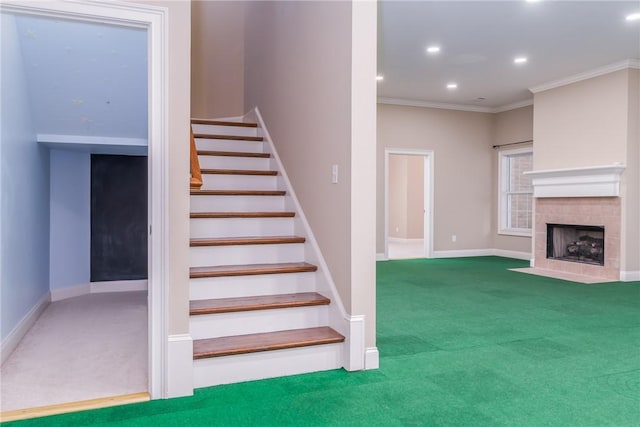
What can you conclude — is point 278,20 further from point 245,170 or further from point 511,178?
point 511,178

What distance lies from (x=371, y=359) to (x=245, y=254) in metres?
1.20

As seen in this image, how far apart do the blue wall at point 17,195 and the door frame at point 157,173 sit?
122 centimetres

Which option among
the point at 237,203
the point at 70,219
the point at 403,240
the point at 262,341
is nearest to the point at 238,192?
the point at 237,203

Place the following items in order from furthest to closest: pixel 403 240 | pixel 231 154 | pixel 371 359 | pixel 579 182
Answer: pixel 403 240 < pixel 579 182 < pixel 231 154 < pixel 371 359

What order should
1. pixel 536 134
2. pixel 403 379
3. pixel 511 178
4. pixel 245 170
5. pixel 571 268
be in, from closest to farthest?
1. pixel 403 379
2. pixel 245 170
3. pixel 571 268
4. pixel 536 134
5. pixel 511 178

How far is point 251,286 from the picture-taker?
3.14 m

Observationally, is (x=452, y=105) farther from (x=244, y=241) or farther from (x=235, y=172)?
(x=244, y=241)

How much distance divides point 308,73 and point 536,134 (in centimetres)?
516

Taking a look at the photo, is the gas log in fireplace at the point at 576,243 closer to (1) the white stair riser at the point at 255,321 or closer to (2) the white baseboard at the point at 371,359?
(2) the white baseboard at the point at 371,359

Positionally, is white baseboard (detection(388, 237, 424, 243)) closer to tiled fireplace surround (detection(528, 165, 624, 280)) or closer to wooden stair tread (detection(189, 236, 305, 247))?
tiled fireplace surround (detection(528, 165, 624, 280))

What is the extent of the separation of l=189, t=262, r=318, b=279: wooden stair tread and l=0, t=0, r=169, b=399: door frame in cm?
53

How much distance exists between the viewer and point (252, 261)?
344cm

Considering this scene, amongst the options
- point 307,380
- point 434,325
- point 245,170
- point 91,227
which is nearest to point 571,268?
point 434,325

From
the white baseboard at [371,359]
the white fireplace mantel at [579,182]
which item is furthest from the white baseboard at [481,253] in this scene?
the white baseboard at [371,359]
